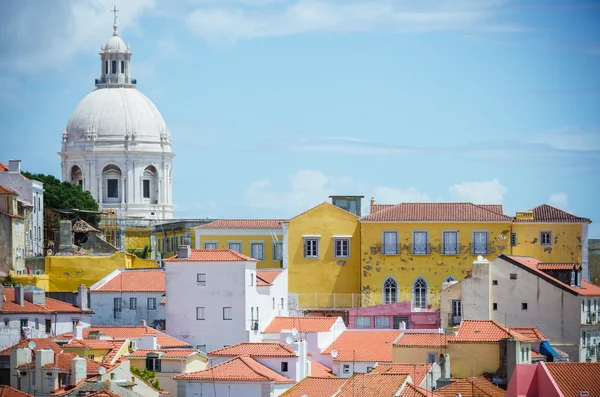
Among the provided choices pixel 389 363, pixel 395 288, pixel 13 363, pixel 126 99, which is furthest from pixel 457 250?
pixel 126 99

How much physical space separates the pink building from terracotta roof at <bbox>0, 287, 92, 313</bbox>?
1185 centimetres

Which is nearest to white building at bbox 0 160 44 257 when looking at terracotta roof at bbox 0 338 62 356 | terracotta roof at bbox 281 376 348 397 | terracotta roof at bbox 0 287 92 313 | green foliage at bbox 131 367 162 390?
terracotta roof at bbox 0 287 92 313

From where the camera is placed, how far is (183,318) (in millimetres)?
82812

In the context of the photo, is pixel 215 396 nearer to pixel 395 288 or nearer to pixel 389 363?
pixel 389 363

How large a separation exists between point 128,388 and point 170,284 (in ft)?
58.9

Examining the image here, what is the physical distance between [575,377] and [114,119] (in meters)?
78.6

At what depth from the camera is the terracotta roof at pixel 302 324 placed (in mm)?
80250

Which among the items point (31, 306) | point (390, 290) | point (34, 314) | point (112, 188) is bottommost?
point (34, 314)

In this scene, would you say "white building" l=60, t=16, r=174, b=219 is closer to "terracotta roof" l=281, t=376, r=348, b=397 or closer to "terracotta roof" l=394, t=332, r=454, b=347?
"terracotta roof" l=394, t=332, r=454, b=347

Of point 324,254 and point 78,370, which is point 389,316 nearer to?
point 324,254

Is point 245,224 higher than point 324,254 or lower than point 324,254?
higher

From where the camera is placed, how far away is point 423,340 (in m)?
73.2

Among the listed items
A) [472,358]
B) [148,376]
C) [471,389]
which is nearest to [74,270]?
[148,376]

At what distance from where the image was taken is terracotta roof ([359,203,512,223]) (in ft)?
301
